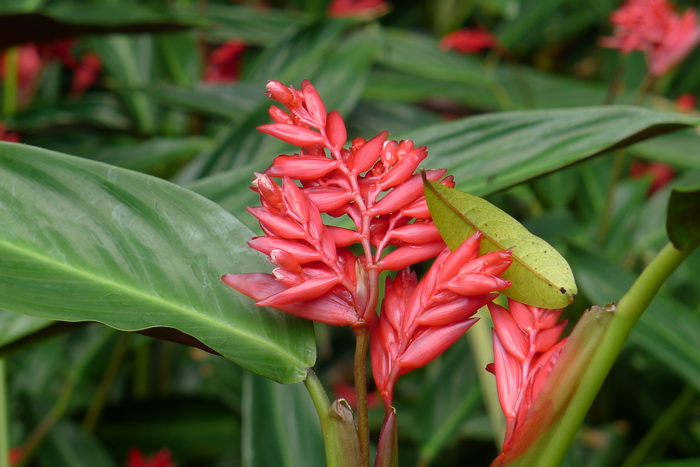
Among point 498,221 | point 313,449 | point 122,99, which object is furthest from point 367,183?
point 122,99

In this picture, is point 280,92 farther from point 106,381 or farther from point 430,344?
point 106,381

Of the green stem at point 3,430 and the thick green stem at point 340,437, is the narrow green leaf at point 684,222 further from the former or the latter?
the green stem at point 3,430

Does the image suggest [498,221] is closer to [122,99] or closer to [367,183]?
[367,183]

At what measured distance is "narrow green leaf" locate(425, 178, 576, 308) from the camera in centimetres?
30

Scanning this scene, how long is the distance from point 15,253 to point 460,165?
0.30 m

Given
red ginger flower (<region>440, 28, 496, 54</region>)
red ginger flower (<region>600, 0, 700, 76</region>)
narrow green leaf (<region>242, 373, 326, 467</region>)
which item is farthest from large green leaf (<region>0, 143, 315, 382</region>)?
red ginger flower (<region>440, 28, 496, 54</region>)

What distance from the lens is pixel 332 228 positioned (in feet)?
1.10

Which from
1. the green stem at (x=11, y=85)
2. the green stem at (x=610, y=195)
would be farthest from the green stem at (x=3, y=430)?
the green stem at (x=610, y=195)

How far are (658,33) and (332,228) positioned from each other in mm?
896

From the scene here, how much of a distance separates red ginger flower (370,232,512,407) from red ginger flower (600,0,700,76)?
862mm

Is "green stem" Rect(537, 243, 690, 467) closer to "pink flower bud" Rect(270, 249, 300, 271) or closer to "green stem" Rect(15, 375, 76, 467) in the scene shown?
"pink flower bud" Rect(270, 249, 300, 271)

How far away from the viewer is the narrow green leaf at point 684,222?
30 centimetres

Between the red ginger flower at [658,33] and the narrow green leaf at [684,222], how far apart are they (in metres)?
0.82

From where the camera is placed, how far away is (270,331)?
1.13 ft
